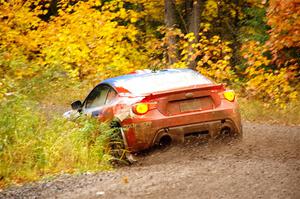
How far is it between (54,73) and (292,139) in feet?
37.4

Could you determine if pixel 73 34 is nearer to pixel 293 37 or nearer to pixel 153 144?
pixel 293 37

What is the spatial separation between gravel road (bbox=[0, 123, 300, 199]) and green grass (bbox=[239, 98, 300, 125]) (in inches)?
209

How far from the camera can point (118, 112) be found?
9.07 m

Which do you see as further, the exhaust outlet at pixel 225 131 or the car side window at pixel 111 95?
the car side window at pixel 111 95

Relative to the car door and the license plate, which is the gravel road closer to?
the license plate

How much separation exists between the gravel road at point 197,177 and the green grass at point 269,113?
5.30m

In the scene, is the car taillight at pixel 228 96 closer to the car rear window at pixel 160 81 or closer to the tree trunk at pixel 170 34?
the car rear window at pixel 160 81

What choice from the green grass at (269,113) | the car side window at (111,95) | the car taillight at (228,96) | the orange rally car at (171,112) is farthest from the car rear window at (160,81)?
the green grass at (269,113)

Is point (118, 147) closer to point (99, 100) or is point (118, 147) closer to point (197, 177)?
point (99, 100)

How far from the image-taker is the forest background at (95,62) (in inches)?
340

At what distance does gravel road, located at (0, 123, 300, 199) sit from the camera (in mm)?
6168

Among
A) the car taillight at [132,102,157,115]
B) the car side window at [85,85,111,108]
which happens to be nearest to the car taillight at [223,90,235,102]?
the car taillight at [132,102,157,115]

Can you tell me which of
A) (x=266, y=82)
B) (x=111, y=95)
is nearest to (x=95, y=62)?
(x=266, y=82)

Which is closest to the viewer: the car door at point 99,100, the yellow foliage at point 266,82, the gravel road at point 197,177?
the gravel road at point 197,177
